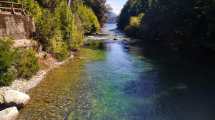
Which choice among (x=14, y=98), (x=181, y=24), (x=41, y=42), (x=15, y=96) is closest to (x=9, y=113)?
(x=14, y=98)

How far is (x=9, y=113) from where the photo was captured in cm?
1881

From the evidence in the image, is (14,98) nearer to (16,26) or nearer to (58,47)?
Answer: (16,26)

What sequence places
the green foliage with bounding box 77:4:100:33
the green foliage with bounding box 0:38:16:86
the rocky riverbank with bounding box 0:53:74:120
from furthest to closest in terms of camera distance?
the green foliage with bounding box 77:4:100:33
the green foliage with bounding box 0:38:16:86
the rocky riverbank with bounding box 0:53:74:120

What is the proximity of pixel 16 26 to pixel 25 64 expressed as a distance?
19.6ft

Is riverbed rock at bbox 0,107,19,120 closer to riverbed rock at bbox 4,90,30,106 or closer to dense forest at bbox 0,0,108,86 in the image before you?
riverbed rock at bbox 4,90,30,106

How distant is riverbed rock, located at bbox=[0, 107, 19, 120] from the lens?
18406 millimetres

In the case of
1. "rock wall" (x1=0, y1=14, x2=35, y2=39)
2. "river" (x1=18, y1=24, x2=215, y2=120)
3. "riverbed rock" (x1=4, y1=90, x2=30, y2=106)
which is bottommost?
"river" (x1=18, y1=24, x2=215, y2=120)

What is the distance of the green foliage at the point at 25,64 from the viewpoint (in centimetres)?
2735

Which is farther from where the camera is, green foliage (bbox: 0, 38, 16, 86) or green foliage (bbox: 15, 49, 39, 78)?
green foliage (bbox: 15, 49, 39, 78)

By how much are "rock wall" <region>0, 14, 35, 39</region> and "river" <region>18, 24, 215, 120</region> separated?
5085 mm

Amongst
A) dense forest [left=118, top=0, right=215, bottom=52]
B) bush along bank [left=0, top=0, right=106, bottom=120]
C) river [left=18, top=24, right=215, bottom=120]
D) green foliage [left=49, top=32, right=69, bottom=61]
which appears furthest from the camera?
dense forest [left=118, top=0, right=215, bottom=52]

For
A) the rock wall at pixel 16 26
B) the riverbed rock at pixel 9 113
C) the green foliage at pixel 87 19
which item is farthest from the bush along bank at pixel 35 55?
the green foliage at pixel 87 19

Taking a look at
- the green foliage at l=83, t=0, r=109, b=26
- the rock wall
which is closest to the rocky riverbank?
the rock wall

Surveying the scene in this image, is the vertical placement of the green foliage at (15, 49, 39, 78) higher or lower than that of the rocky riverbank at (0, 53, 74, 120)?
higher
